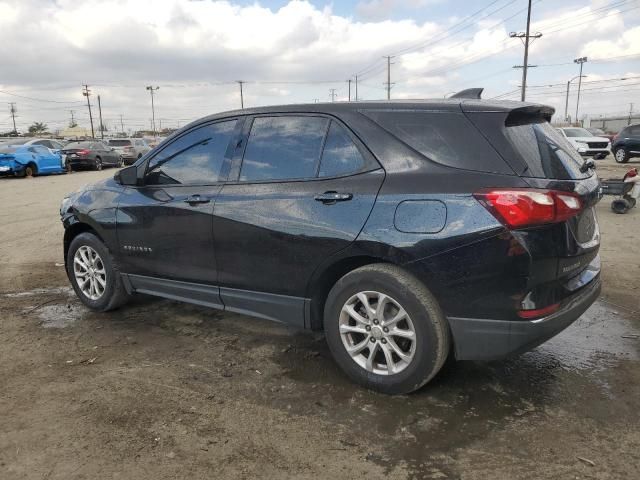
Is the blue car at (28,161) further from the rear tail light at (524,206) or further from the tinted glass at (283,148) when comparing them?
the rear tail light at (524,206)

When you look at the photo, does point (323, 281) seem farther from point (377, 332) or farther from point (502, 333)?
point (502, 333)

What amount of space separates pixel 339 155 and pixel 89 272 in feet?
9.23

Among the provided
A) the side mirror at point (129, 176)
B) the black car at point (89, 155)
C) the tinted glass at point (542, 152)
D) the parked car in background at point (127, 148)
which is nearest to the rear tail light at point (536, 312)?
the tinted glass at point (542, 152)

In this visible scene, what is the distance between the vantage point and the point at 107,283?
4672 millimetres

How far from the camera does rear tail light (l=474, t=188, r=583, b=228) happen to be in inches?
108

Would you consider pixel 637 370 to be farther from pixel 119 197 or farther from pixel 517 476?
pixel 119 197

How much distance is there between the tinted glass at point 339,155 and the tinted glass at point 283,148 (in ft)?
0.21

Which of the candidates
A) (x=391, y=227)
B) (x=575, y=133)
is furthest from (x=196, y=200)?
(x=575, y=133)

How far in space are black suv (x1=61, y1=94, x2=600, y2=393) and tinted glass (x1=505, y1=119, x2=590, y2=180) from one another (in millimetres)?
12

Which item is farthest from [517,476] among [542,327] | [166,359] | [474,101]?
[166,359]

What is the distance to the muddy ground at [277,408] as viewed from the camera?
2.57 m

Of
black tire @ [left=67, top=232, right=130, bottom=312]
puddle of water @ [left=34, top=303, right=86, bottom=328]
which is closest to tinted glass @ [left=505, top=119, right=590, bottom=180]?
black tire @ [left=67, top=232, right=130, bottom=312]

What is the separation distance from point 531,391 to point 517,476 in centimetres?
93

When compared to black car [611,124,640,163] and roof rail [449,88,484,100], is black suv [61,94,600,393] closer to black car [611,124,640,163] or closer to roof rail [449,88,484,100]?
roof rail [449,88,484,100]
